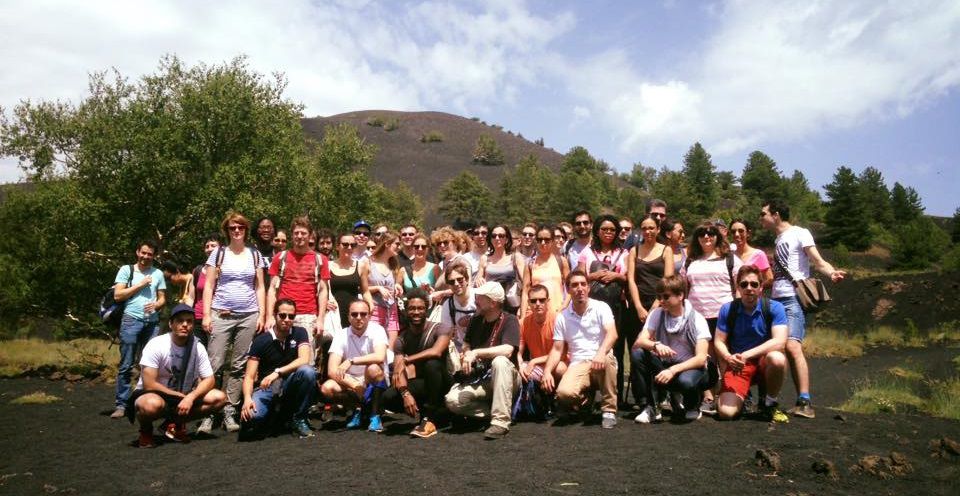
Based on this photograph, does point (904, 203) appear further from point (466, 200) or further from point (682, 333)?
point (682, 333)

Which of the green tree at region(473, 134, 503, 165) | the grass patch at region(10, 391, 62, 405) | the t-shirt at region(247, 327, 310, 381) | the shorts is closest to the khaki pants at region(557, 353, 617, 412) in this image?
the shorts

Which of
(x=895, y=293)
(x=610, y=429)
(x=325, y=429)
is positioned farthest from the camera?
(x=895, y=293)

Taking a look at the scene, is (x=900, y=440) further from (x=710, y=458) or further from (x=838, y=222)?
(x=838, y=222)

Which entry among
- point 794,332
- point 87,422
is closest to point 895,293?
point 794,332

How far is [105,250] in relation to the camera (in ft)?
58.6

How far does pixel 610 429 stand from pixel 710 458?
4.25ft

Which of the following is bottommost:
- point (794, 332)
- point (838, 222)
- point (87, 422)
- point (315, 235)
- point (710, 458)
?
point (87, 422)

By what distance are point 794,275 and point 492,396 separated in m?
3.34

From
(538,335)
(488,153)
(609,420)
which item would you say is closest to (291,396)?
(538,335)

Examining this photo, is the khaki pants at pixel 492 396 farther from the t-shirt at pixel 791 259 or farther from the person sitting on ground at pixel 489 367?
the t-shirt at pixel 791 259

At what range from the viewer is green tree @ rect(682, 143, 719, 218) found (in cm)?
8112

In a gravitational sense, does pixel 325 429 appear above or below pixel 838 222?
below

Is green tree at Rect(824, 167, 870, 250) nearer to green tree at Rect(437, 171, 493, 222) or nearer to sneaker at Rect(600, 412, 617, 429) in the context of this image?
green tree at Rect(437, 171, 493, 222)

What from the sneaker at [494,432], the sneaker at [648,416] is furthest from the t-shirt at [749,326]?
the sneaker at [494,432]
